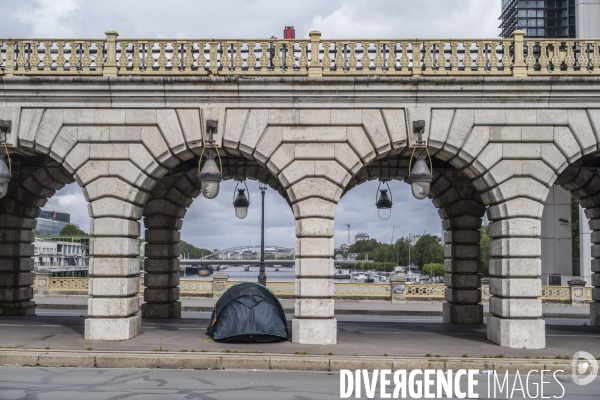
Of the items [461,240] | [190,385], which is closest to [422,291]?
[461,240]

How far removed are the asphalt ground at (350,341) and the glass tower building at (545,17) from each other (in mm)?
44417

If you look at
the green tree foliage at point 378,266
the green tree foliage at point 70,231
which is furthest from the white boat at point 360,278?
the green tree foliage at point 70,231

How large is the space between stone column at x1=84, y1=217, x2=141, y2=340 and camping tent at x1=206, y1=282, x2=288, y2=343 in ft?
6.75

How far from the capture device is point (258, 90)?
15.0 meters

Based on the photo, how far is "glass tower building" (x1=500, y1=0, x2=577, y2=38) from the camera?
56719 mm

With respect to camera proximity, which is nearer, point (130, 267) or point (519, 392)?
point (519, 392)

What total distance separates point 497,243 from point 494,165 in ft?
5.86

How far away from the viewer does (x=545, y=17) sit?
5716cm

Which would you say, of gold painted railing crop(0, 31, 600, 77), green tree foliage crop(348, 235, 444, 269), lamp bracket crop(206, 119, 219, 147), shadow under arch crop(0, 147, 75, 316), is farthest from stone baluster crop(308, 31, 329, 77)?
green tree foliage crop(348, 235, 444, 269)

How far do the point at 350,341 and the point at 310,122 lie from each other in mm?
5054

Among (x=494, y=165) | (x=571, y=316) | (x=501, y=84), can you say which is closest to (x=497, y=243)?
(x=494, y=165)

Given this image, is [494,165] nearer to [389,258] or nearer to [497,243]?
[497,243]

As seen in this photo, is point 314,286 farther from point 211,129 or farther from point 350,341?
point 211,129

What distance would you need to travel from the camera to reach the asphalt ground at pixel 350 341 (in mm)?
13656
